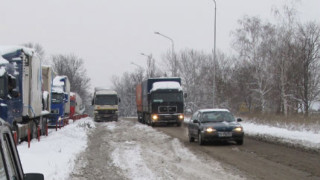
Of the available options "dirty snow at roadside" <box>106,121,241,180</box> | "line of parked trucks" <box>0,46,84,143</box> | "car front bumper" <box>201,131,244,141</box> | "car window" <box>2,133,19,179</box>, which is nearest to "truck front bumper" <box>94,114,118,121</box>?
"line of parked trucks" <box>0,46,84,143</box>

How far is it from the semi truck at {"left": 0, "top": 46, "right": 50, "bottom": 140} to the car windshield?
727cm

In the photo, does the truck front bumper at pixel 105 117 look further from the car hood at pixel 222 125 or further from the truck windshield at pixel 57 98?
the car hood at pixel 222 125

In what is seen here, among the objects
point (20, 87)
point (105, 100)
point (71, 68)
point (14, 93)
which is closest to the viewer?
point (14, 93)

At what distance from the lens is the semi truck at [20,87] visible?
15.0m

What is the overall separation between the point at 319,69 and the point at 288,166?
42689mm

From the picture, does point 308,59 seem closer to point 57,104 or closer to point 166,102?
point 166,102

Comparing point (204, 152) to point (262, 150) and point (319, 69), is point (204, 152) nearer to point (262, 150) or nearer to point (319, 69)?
point (262, 150)

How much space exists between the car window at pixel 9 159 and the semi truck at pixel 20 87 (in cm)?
1126

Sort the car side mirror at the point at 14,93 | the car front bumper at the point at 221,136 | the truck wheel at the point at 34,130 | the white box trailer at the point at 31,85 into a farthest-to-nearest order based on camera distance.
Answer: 1. the truck wheel at the point at 34,130
2. the white box trailer at the point at 31,85
3. the car front bumper at the point at 221,136
4. the car side mirror at the point at 14,93

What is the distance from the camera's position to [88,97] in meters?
129

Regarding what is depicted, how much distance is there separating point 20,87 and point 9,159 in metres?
14.8

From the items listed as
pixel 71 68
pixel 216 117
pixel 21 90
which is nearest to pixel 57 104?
pixel 21 90

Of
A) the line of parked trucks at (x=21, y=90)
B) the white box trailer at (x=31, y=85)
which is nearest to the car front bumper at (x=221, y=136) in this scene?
the line of parked trucks at (x=21, y=90)

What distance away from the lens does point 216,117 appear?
19547 millimetres
